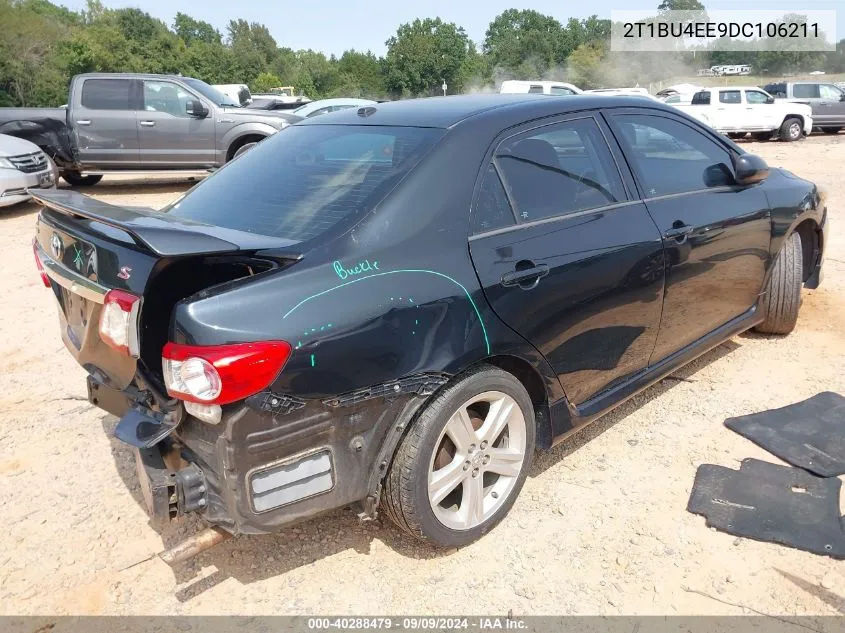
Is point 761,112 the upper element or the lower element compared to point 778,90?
lower

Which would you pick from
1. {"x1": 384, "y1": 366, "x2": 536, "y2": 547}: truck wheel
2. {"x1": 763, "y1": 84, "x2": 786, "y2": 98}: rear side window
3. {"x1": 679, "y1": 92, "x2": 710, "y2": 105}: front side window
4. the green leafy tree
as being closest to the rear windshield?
{"x1": 384, "y1": 366, "x2": 536, "y2": 547}: truck wheel

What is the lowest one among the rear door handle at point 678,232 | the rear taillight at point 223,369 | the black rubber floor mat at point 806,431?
the black rubber floor mat at point 806,431

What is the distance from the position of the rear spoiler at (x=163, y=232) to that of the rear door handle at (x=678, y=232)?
6.11 feet

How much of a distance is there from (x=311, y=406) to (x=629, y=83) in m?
54.0

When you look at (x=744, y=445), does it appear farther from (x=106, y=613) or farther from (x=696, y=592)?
(x=106, y=613)

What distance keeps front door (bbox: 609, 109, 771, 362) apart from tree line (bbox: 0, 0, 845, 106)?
45526 mm

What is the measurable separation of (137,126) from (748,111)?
635 inches

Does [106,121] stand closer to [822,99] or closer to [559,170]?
[559,170]

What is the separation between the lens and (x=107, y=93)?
1145 cm

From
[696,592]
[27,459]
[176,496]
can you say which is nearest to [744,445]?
[696,592]

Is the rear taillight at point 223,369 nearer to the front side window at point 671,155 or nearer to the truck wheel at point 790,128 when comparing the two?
the front side window at point 671,155

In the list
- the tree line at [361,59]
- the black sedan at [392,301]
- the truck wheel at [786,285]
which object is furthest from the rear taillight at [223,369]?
the tree line at [361,59]

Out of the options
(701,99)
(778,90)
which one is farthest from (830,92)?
(701,99)

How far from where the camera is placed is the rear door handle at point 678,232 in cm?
328
